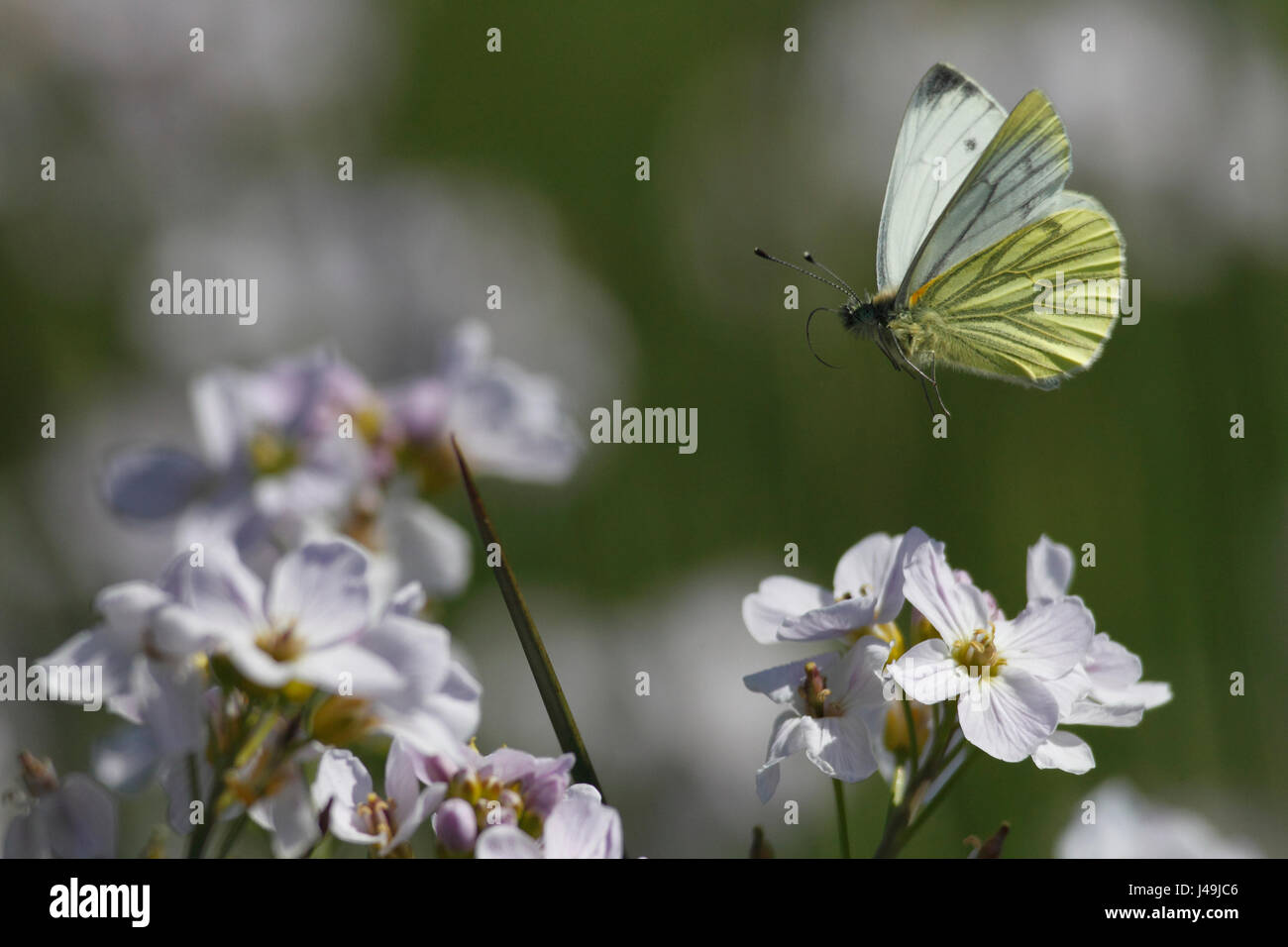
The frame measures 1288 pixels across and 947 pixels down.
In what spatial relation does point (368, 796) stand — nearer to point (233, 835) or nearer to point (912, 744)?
point (233, 835)

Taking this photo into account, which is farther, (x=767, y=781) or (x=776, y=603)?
(x=776, y=603)

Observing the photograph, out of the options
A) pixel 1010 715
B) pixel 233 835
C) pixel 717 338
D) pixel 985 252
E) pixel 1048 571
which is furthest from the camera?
pixel 717 338

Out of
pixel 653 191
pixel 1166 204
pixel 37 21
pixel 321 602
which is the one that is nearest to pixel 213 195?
pixel 37 21

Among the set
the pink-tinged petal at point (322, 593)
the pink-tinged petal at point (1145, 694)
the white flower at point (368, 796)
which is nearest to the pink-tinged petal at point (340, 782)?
the white flower at point (368, 796)

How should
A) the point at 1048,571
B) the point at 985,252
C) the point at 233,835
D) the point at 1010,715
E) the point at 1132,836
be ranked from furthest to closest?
1. the point at 985,252
2. the point at 1132,836
3. the point at 1048,571
4. the point at 233,835
5. the point at 1010,715

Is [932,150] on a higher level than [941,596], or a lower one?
higher

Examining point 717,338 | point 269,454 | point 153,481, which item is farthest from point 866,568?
point 717,338

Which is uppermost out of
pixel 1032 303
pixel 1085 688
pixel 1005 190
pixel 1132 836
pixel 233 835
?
pixel 1005 190
